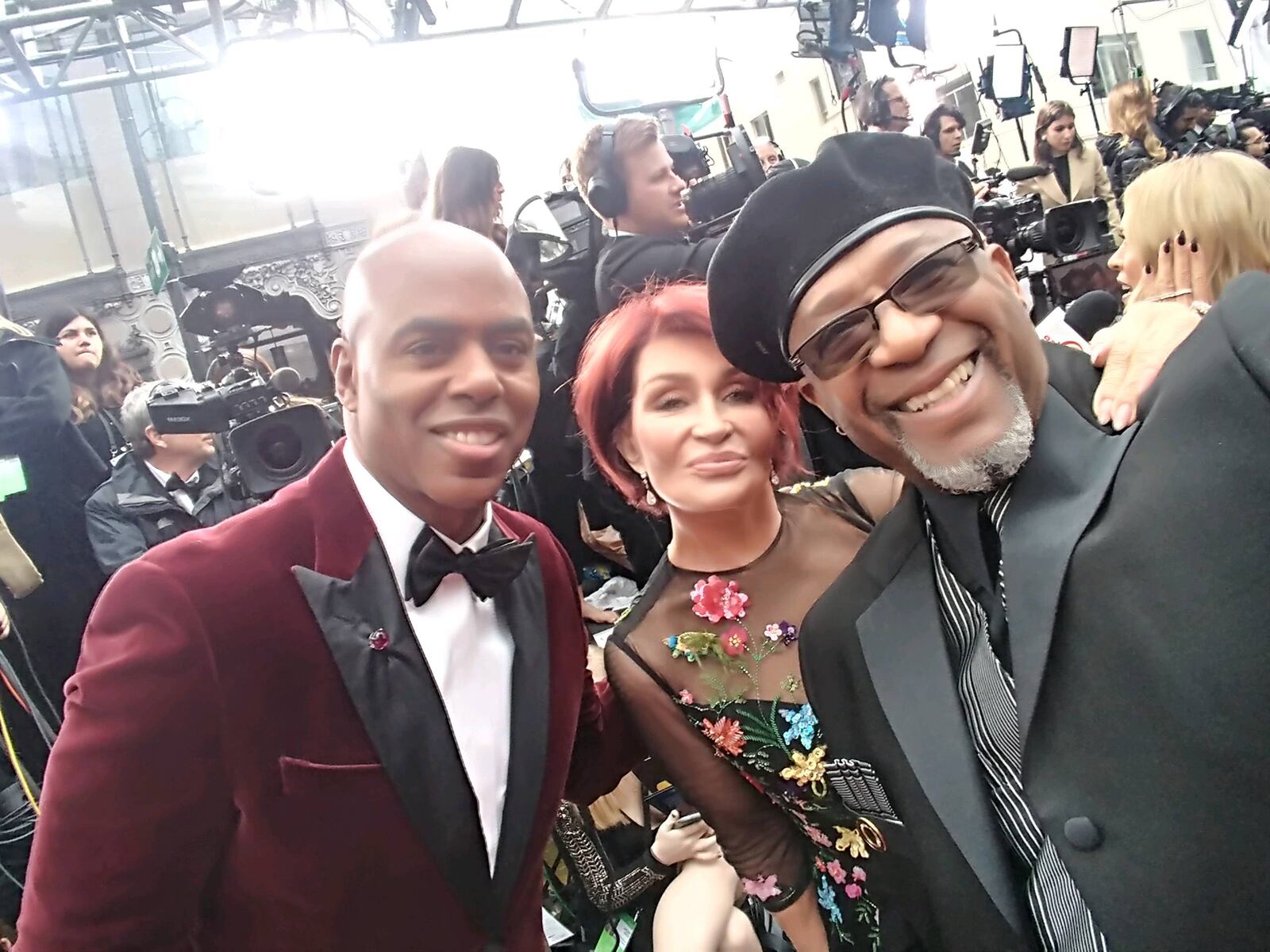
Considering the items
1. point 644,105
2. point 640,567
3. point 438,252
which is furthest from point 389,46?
point 438,252

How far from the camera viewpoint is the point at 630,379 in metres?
1.59

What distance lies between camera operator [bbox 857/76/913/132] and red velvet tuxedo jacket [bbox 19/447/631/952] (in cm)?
363

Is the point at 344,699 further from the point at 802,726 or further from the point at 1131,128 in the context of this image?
the point at 1131,128

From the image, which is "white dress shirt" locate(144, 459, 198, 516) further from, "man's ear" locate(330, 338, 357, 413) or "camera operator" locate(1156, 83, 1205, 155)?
"camera operator" locate(1156, 83, 1205, 155)

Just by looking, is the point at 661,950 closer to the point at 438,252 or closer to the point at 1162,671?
the point at 1162,671

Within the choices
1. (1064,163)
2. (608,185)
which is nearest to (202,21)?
(608,185)

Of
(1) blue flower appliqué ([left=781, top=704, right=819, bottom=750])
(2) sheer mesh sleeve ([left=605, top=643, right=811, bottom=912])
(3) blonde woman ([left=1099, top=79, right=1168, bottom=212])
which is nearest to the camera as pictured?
(1) blue flower appliqué ([left=781, top=704, right=819, bottom=750])

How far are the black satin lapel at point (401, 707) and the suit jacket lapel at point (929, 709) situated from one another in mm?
637

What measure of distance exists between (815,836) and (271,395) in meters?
1.50

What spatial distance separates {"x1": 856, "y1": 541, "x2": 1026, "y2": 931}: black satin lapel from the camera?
1.10 metres

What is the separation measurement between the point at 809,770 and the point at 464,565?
797 millimetres

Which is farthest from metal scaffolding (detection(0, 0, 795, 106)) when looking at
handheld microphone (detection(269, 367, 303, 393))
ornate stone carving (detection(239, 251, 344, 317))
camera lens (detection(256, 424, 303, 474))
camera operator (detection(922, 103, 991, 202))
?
camera lens (detection(256, 424, 303, 474))

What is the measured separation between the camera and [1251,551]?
90 cm

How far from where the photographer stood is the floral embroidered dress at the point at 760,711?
4.88 ft
